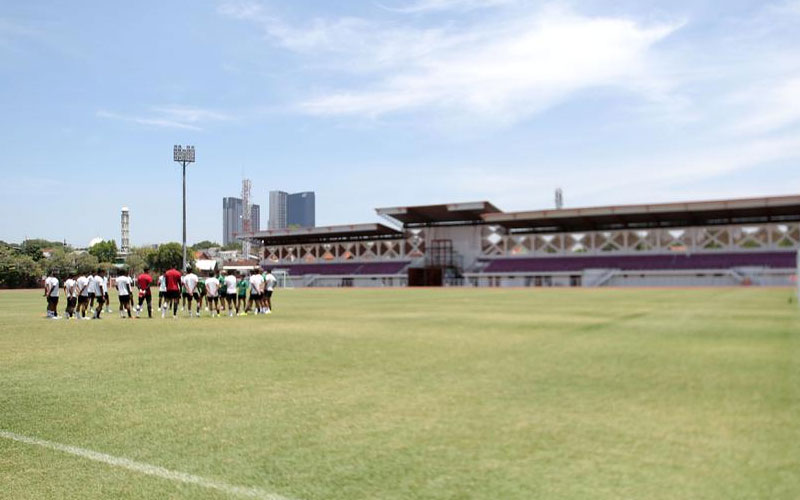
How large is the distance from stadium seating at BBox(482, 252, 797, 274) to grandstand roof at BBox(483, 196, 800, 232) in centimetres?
399

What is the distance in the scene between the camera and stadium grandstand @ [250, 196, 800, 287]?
184 ft

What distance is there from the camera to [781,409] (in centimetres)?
618

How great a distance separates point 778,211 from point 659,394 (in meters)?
60.2

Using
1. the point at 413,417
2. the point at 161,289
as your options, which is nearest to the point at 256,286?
the point at 161,289

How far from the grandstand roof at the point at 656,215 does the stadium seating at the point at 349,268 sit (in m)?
14.8

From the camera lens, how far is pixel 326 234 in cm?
8019

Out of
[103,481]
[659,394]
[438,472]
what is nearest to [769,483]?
[438,472]

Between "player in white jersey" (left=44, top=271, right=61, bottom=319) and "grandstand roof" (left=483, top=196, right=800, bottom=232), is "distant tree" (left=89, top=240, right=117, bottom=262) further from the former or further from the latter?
"player in white jersey" (left=44, top=271, right=61, bottom=319)

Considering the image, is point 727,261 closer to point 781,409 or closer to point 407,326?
point 407,326

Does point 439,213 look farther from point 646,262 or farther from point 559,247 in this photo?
point 646,262

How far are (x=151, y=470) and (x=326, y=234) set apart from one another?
76.2 meters

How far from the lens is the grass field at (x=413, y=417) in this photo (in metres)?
4.23

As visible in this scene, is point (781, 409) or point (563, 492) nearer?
point (563, 492)

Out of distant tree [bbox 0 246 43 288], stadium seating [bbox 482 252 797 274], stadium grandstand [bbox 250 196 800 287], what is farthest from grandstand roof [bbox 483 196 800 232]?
distant tree [bbox 0 246 43 288]
